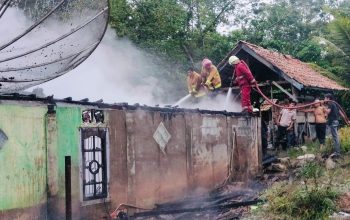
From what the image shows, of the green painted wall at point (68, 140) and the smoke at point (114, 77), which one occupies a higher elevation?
the smoke at point (114, 77)

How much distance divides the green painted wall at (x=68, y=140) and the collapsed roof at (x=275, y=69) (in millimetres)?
10033

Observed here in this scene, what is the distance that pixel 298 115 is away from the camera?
17.4 metres

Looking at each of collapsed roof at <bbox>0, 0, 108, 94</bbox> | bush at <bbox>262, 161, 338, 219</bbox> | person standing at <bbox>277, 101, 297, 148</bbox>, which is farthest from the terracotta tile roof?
collapsed roof at <bbox>0, 0, 108, 94</bbox>

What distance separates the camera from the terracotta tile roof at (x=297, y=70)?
16.4m

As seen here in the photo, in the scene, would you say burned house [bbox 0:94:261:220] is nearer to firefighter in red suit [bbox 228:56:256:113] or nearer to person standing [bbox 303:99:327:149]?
firefighter in red suit [bbox 228:56:256:113]

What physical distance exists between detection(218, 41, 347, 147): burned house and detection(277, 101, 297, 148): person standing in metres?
0.51

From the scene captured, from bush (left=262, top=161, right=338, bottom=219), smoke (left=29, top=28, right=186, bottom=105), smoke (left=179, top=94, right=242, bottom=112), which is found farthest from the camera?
smoke (left=179, top=94, right=242, bottom=112)

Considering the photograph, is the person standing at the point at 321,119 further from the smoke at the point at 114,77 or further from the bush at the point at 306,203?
the bush at the point at 306,203

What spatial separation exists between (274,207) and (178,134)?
355cm

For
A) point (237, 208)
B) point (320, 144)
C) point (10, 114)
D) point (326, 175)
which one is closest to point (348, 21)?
point (320, 144)

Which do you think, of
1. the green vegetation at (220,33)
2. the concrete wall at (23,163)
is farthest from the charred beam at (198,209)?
the green vegetation at (220,33)

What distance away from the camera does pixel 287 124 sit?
16.1m

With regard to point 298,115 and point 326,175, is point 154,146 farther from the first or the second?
point 298,115

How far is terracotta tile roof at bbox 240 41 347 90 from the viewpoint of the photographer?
16.4m
